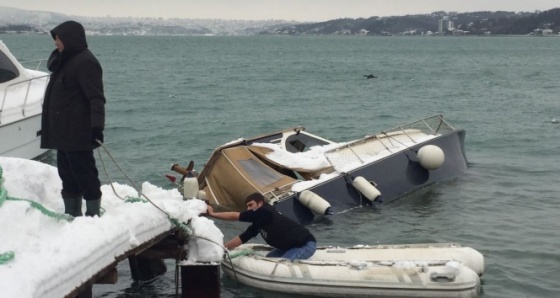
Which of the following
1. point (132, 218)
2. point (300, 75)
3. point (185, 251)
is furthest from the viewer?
point (300, 75)

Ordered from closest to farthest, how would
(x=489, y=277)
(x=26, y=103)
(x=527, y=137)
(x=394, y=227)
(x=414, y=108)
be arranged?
(x=489, y=277), (x=394, y=227), (x=26, y=103), (x=527, y=137), (x=414, y=108)

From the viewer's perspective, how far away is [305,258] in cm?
942

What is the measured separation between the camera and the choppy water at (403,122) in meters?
11.5

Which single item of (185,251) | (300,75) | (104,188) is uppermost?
(104,188)

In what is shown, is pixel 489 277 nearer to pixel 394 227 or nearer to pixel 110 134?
pixel 394 227

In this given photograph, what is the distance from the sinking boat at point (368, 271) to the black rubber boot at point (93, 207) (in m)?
2.13

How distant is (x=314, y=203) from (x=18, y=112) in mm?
6080

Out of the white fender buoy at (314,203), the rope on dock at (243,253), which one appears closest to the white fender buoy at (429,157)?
the white fender buoy at (314,203)

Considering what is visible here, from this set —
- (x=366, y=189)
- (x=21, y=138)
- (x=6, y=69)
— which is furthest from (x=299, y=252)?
(x=6, y=69)

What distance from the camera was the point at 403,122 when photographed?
30.5 m

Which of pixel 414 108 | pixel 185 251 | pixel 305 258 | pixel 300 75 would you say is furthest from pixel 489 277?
pixel 300 75

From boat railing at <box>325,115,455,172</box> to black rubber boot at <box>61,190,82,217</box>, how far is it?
6.61m

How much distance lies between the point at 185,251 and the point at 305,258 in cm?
159

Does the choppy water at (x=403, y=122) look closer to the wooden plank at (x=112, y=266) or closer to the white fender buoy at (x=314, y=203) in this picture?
the white fender buoy at (x=314, y=203)
